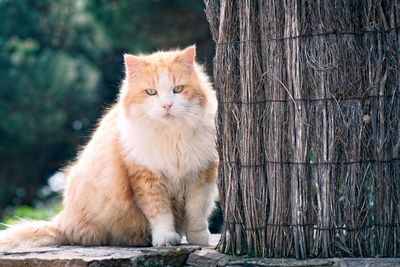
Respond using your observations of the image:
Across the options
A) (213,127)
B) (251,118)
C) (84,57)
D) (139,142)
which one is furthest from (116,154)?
(84,57)

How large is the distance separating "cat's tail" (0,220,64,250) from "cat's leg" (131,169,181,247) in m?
0.69

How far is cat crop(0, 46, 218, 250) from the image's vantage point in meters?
4.78

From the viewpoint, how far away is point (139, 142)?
480cm

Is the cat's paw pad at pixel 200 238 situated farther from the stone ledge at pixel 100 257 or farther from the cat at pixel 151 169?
the stone ledge at pixel 100 257

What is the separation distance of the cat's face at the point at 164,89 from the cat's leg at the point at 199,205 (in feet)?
1.17

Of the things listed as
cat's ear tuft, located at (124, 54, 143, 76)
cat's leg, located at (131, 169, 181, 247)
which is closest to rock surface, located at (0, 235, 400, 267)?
cat's leg, located at (131, 169, 181, 247)

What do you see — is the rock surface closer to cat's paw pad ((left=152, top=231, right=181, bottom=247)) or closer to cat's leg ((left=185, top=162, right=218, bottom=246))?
cat's paw pad ((left=152, top=231, right=181, bottom=247))

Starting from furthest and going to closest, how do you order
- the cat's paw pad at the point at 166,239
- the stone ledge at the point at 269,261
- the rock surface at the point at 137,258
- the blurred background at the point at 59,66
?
the blurred background at the point at 59,66, the cat's paw pad at the point at 166,239, the rock surface at the point at 137,258, the stone ledge at the point at 269,261

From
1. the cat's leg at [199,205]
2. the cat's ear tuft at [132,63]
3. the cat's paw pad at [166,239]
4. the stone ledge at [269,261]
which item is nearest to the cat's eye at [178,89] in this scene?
the cat's ear tuft at [132,63]

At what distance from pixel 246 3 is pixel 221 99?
0.52m

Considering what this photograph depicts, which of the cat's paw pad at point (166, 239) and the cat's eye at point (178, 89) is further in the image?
the cat's eye at point (178, 89)

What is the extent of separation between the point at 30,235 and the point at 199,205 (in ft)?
3.43

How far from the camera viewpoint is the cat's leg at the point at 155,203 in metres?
4.74

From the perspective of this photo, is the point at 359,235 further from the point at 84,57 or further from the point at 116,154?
the point at 84,57
